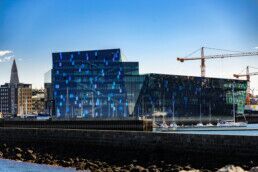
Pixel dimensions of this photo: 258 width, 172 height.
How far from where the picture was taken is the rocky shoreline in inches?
1633

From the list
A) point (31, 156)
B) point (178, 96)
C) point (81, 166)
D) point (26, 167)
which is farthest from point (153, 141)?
point (178, 96)

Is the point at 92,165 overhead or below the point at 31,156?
overhead

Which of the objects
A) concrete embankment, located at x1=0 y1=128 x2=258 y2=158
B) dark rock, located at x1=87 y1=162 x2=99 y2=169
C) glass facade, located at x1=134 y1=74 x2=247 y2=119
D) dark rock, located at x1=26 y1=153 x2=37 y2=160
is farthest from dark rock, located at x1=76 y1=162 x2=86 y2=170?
glass facade, located at x1=134 y1=74 x2=247 y2=119

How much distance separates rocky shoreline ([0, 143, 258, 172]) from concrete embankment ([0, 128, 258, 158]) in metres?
1.25

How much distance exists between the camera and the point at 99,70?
656ft

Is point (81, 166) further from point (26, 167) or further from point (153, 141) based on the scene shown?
point (153, 141)

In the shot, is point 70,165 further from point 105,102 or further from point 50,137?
point 105,102

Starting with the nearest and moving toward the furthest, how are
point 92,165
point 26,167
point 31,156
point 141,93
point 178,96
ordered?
point 92,165, point 26,167, point 31,156, point 141,93, point 178,96

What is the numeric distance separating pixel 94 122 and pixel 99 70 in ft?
351

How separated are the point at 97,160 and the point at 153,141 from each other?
6.20 metres

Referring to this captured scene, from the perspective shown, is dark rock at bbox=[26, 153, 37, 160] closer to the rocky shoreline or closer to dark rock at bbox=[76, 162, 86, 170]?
the rocky shoreline

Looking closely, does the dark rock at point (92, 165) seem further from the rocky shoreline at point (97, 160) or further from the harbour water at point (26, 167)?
the harbour water at point (26, 167)

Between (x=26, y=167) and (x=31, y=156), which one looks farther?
(x=31, y=156)

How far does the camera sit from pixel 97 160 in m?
51.2
